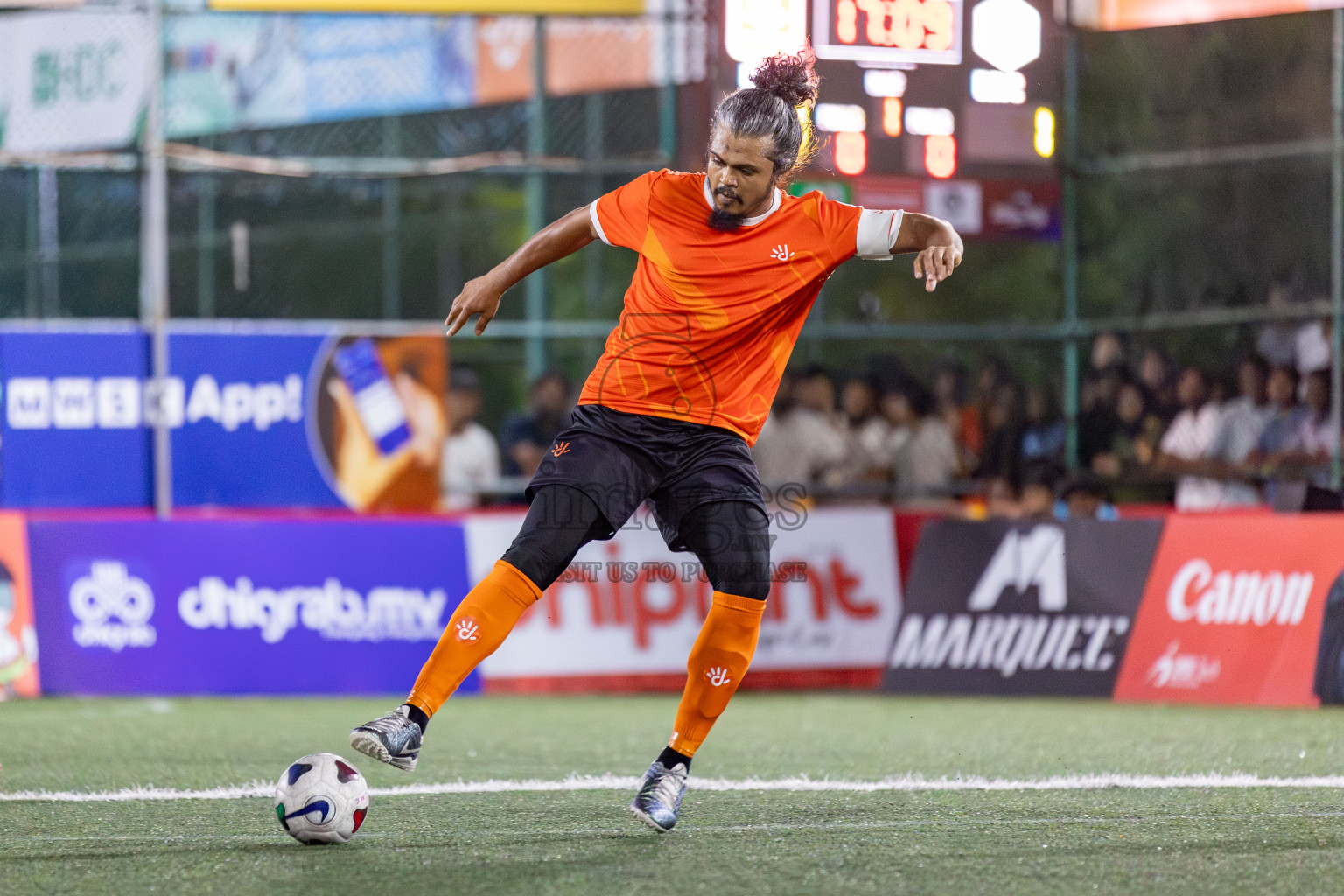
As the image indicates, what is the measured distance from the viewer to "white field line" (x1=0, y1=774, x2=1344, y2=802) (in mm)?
5305

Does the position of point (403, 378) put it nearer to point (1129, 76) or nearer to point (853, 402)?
point (853, 402)

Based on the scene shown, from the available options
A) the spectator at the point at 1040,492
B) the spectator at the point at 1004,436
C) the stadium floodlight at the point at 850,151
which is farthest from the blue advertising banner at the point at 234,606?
the spectator at the point at 1004,436

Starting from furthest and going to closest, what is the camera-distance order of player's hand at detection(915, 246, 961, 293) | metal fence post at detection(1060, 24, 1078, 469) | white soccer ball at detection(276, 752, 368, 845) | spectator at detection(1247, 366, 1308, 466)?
metal fence post at detection(1060, 24, 1078, 469) < spectator at detection(1247, 366, 1308, 466) < player's hand at detection(915, 246, 961, 293) < white soccer ball at detection(276, 752, 368, 845)

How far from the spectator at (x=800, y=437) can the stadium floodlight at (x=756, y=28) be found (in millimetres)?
2266

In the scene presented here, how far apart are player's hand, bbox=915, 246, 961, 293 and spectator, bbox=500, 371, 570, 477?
6721 mm

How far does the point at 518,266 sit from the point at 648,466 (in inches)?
26.9

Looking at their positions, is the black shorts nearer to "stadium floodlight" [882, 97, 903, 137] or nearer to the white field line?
the white field line

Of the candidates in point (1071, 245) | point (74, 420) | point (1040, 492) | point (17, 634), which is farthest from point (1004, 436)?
point (17, 634)

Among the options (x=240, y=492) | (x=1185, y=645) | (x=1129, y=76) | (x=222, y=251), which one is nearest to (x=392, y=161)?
(x=222, y=251)

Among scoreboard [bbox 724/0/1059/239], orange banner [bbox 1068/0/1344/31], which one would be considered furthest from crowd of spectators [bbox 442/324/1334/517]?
orange banner [bbox 1068/0/1344/31]

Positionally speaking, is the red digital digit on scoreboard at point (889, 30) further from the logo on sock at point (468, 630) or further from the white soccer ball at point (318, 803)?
the white soccer ball at point (318, 803)

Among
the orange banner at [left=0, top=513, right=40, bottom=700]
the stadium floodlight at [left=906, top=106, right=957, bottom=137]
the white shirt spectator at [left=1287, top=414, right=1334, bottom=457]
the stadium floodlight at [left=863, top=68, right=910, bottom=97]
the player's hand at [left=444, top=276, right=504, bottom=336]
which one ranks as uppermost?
the stadium floodlight at [left=863, top=68, right=910, bottom=97]

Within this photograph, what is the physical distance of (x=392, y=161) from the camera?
456 inches

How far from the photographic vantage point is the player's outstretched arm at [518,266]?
468 cm
